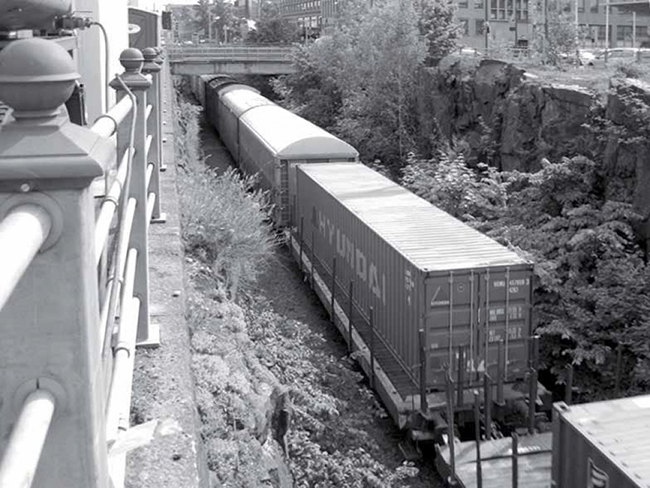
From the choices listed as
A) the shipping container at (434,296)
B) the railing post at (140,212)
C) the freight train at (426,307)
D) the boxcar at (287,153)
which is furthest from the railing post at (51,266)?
the boxcar at (287,153)

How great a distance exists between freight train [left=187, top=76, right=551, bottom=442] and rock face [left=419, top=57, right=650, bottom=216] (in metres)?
5.35

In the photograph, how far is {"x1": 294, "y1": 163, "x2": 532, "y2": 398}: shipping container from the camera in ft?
33.5

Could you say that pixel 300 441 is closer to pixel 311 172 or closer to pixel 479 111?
pixel 311 172

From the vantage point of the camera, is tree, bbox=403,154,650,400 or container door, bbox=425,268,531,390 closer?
container door, bbox=425,268,531,390

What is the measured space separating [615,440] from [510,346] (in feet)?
12.8

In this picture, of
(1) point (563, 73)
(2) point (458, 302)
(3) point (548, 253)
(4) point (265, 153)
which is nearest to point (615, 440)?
(2) point (458, 302)

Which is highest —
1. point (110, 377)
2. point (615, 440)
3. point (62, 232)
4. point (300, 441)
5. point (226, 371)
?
point (62, 232)

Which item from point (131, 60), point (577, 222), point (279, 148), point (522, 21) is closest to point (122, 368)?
point (131, 60)

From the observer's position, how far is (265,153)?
21.4 metres

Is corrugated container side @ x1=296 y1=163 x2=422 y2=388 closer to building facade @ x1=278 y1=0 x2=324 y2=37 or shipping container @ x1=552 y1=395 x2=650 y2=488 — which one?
shipping container @ x1=552 y1=395 x2=650 y2=488

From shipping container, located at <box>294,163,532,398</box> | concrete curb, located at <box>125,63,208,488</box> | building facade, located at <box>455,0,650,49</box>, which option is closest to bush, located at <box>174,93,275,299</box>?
shipping container, located at <box>294,163,532,398</box>

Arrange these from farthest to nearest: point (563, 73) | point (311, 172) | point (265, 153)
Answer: point (563, 73)
point (265, 153)
point (311, 172)

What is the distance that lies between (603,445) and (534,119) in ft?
54.4

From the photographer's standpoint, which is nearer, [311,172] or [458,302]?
[458,302]
